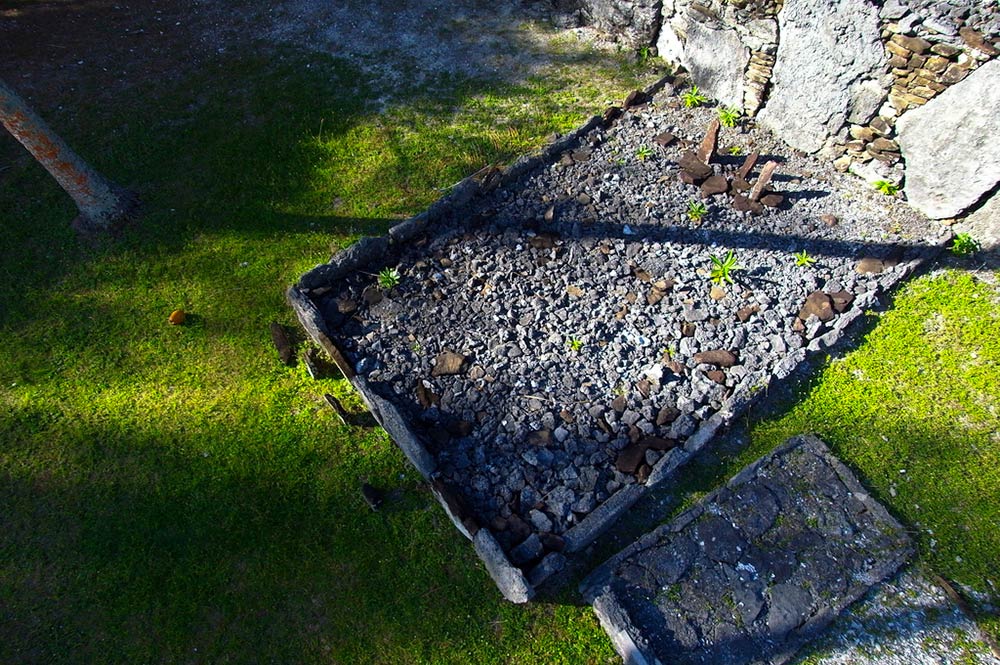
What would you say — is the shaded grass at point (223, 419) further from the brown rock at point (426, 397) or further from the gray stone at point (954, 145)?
the gray stone at point (954, 145)

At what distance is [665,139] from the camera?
6855 millimetres

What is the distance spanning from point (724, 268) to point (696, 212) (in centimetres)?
80

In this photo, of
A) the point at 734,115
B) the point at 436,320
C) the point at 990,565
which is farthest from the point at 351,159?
the point at 990,565

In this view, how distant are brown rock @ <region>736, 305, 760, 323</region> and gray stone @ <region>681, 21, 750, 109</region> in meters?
3.00

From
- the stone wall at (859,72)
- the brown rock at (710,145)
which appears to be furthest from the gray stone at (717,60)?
the brown rock at (710,145)

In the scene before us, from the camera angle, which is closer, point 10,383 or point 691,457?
point 691,457

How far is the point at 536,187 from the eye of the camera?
656cm

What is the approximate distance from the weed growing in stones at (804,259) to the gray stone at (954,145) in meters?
1.36

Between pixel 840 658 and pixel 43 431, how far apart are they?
6432 millimetres

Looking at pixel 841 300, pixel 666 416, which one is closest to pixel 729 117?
pixel 841 300

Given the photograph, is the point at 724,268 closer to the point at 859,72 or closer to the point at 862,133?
the point at 862,133

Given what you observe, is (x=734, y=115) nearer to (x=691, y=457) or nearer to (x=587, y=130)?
(x=587, y=130)

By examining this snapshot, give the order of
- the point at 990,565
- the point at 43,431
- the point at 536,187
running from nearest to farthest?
the point at 990,565, the point at 43,431, the point at 536,187

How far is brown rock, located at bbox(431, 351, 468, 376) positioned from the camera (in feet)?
17.0
